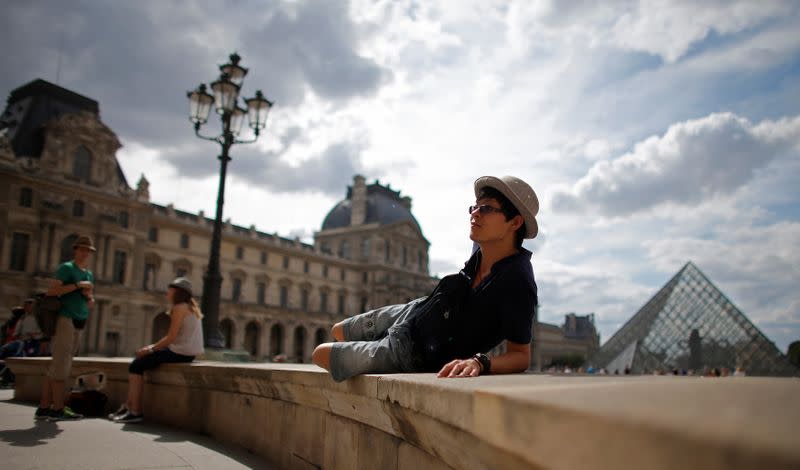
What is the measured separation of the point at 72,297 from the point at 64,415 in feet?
3.56

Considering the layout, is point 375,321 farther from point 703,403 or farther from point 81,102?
point 81,102

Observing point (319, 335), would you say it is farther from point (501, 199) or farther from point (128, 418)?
point (501, 199)

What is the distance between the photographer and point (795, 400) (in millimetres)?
873

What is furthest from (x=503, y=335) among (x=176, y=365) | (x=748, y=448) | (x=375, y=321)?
(x=176, y=365)

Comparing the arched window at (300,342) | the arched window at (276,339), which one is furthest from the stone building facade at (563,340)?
the arched window at (276,339)

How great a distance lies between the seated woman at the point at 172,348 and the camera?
16.9ft

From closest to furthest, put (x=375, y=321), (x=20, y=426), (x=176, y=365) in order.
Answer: (x=375, y=321) < (x=20, y=426) < (x=176, y=365)

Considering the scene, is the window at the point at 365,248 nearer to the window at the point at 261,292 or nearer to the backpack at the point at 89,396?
the window at the point at 261,292

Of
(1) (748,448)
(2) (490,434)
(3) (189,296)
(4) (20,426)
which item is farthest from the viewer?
(3) (189,296)

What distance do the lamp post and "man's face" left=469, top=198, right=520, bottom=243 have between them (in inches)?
331

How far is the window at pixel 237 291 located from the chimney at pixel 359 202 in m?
20.6

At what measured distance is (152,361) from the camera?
5230 mm

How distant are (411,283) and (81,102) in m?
36.7

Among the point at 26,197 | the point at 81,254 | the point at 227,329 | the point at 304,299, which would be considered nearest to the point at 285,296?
the point at 304,299
